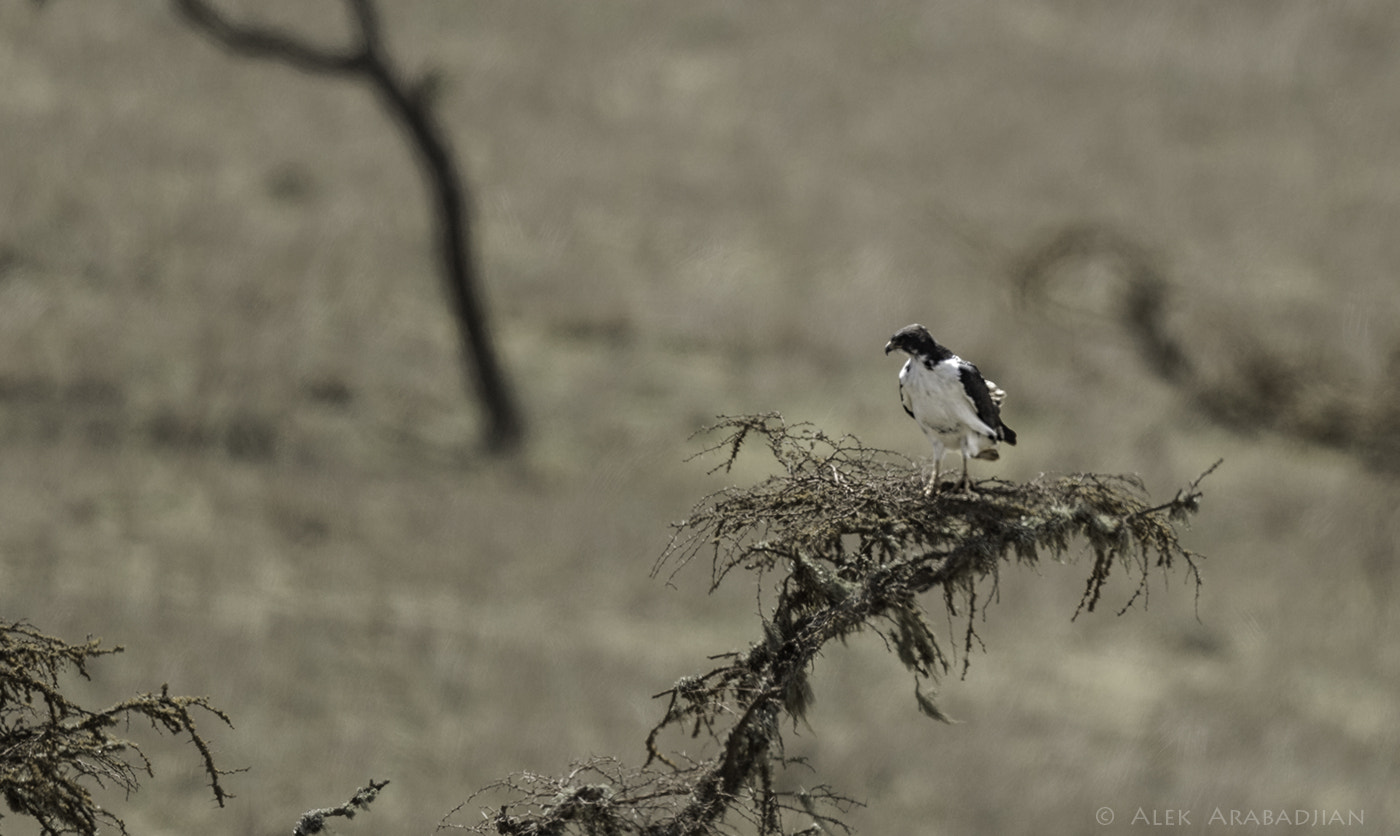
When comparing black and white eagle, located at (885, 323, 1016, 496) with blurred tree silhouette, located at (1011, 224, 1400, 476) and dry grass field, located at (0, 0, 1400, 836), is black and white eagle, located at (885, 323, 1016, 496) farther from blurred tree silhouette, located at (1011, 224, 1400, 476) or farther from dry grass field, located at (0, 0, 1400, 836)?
blurred tree silhouette, located at (1011, 224, 1400, 476)

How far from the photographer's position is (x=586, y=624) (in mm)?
21797

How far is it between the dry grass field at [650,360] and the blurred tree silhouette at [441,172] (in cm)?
80

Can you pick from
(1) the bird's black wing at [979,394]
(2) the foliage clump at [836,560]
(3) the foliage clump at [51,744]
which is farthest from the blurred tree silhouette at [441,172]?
(3) the foliage clump at [51,744]

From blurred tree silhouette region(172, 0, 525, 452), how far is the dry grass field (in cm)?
80

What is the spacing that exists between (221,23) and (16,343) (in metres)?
5.94

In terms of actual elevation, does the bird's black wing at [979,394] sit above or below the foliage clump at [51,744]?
above

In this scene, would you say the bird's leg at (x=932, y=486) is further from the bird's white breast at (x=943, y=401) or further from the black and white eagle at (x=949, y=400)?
the bird's white breast at (x=943, y=401)

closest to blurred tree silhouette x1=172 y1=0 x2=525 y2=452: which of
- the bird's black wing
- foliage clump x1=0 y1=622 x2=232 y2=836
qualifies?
the bird's black wing

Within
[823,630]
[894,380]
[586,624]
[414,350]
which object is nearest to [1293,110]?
[894,380]

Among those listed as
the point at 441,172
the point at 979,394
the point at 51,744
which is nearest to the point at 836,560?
the point at 979,394

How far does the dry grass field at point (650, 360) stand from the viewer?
772 inches

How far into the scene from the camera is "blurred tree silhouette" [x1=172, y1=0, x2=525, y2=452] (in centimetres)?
2541

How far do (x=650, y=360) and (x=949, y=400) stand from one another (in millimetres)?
20013

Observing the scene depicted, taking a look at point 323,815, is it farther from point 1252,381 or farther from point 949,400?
point 1252,381
